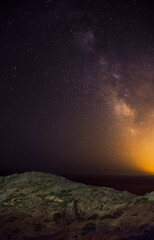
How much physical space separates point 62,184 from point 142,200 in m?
7.60

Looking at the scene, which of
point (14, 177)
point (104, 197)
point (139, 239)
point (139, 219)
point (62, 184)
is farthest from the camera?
point (14, 177)

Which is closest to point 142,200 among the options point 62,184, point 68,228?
point 68,228

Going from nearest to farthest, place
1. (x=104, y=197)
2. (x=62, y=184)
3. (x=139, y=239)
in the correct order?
(x=139, y=239) → (x=104, y=197) → (x=62, y=184)

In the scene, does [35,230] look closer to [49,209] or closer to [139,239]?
[49,209]

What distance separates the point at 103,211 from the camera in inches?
710

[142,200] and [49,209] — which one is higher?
[142,200]

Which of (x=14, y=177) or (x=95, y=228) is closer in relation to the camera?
(x=95, y=228)

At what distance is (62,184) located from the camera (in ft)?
75.4

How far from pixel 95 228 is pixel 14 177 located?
13409 millimetres

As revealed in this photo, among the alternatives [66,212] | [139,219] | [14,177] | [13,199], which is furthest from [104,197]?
[14,177]

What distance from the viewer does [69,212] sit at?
60.4 ft

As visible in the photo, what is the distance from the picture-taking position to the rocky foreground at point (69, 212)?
15.0 m

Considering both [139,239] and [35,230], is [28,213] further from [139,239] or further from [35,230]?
[139,239]

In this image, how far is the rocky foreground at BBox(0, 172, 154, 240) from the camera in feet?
49.3
